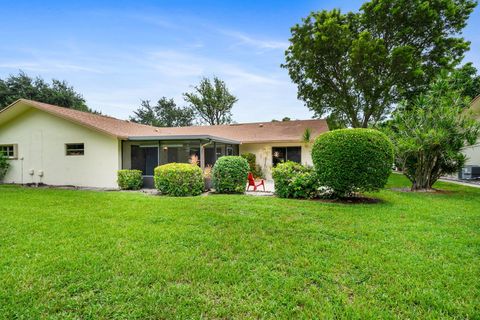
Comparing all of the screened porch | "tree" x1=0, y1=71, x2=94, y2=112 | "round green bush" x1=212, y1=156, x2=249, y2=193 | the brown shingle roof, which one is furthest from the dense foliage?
"tree" x1=0, y1=71, x2=94, y2=112

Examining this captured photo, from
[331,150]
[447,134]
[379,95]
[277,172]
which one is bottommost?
[277,172]

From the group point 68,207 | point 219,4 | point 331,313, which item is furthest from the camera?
point 219,4

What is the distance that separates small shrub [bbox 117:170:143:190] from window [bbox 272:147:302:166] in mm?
8533

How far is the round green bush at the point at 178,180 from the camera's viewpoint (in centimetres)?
931

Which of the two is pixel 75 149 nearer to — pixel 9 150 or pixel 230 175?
pixel 9 150

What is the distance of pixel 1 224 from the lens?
5.20 metres

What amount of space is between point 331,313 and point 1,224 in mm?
6478

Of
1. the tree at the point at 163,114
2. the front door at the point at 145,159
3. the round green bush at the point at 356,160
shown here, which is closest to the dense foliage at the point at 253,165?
the front door at the point at 145,159

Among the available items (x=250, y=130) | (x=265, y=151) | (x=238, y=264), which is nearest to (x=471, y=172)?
(x=265, y=151)

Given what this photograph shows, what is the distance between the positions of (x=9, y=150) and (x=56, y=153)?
3.43 meters

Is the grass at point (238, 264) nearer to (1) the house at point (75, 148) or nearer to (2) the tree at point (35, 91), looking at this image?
(1) the house at point (75, 148)

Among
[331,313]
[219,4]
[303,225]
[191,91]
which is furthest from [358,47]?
[191,91]

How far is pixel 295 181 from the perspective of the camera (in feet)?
27.3

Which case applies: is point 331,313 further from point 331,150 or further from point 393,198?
point 393,198
